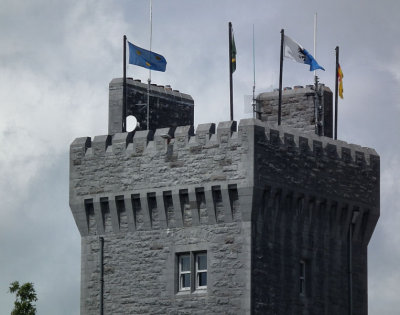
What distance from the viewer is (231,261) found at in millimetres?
57531

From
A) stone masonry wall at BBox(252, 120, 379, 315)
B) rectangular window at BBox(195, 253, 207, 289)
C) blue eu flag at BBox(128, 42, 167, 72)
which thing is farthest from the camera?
blue eu flag at BBox(128, 42, 167, 72)

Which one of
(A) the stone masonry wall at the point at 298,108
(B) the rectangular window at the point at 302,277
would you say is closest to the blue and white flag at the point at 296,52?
(A) the stone masonry wall at the point at 298,108

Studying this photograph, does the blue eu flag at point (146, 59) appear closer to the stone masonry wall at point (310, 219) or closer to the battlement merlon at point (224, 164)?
the battlement merlon at point (224, 164)

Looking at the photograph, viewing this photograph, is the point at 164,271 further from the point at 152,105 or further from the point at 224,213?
the point at 152,105

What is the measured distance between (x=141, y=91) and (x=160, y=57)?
1.38 m

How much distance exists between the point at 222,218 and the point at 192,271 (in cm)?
197

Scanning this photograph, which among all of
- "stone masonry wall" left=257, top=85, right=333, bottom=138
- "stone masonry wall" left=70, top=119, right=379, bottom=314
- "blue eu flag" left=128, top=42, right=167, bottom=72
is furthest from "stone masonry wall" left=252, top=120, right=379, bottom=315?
"blue eu flag" left=128, top=42, right=167, bottom=72

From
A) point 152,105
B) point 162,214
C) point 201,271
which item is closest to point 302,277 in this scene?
point 201,271

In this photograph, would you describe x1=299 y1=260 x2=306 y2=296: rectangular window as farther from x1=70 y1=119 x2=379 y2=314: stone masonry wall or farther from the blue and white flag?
the blue and white flag

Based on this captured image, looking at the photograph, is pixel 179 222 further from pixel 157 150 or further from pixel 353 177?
pixel 353 177

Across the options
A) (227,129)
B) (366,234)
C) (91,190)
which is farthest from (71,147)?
(366,234)

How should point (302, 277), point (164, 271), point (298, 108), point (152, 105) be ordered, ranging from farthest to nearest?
point (298, 108)
point (152, 105)
point (302, 277)
point (164, 271)

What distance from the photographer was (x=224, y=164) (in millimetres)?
58125

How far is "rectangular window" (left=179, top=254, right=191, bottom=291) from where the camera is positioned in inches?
2313
